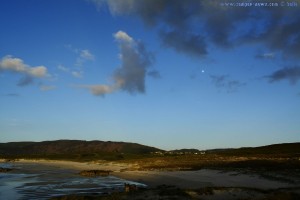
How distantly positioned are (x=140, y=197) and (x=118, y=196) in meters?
1.56

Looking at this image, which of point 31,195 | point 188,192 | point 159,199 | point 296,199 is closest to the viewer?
point 296,199

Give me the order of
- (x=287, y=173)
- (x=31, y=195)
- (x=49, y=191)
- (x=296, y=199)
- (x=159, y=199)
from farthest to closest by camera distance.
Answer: (x=287, y=173) < (x=49, y=191) < (x=31, y=195) < (x=159, y=199) < (x=296, y=199)

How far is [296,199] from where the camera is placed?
75.2 feet

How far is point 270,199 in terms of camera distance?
23062mm

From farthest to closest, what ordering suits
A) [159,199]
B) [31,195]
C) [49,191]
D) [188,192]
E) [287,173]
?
[287,173]
[49,191]
[31,195]
[188,192]
[159,199]

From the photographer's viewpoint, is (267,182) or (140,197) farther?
(267,182)

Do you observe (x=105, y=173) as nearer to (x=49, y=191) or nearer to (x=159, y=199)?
(x=49, y=191)

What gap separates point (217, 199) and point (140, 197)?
5.24m

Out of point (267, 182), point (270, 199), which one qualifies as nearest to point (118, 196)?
point (270, 199)

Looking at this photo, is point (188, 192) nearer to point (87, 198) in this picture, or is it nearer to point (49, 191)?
point (87, 198)

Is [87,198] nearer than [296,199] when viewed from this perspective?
No

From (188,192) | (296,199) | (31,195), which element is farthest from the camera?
(31,195)

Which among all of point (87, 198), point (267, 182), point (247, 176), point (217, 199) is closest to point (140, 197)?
point (87, 198)

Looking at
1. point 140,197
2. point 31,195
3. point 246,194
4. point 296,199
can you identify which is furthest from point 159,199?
point 31,195
